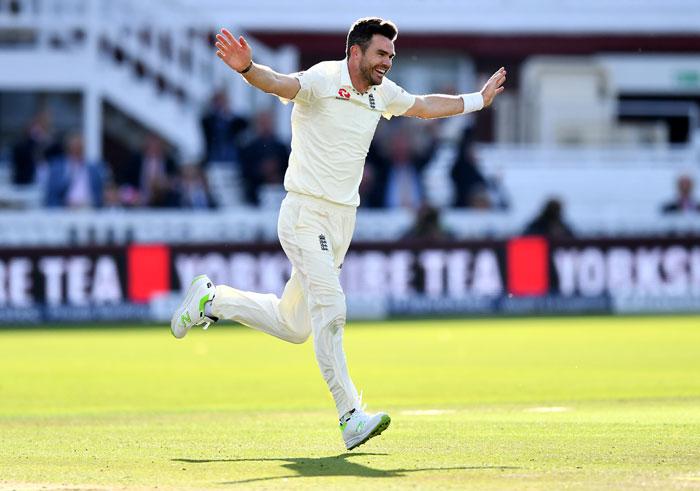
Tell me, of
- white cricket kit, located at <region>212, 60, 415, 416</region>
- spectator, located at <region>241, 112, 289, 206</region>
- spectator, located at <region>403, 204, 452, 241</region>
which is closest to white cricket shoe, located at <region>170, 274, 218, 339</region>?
white cricket kit, located at <region>212, 60, 415, 416</region>

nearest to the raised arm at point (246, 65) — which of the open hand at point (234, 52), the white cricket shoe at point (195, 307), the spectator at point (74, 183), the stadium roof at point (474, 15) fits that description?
the open hand at point (234, 52)

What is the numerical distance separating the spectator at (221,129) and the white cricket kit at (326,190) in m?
15.3

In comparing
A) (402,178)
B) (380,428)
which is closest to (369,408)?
(380,428)

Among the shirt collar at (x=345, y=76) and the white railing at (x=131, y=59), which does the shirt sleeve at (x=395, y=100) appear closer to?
the shirt collar at (x=345, y=76)

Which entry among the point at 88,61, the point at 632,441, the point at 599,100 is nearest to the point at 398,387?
the point at 632,441

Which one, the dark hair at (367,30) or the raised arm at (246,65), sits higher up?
the dark hair at (367,30)

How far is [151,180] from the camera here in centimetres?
2320

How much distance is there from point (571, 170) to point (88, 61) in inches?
327

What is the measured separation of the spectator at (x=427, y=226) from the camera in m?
21.5

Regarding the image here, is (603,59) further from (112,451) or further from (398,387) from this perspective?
(112,451)

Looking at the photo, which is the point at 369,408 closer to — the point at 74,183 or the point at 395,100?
the point at 395,100

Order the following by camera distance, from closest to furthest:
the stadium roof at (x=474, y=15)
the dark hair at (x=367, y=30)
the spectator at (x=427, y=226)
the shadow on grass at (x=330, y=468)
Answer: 1. the shadow on grass at (x=330, y=468)
2. the dark hair at (x=367, y=30)
3. the spectator at (x=427, y=226)
4. the stadium roof at (x=474, y=15)

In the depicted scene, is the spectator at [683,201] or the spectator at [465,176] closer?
the spectator at [683,201]

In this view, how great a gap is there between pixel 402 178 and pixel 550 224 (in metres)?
2.58
